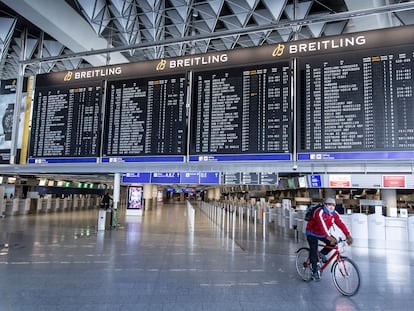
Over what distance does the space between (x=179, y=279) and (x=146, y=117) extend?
3.14 meters

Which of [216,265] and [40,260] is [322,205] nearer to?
[216,265]

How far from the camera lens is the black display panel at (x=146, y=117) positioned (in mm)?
6188

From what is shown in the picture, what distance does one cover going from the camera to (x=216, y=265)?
655 cm

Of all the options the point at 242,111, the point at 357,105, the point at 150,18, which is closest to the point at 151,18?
the point at 150,18

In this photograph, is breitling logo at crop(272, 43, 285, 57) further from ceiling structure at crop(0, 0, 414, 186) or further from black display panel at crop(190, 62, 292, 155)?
ceiling structure at crop(0, 0, 414, 186)

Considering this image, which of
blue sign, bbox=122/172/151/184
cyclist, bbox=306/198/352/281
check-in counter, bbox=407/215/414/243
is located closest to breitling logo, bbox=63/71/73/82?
cyclist, bbox=306/198/352/281

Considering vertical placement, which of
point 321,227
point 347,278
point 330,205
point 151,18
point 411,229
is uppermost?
point 151,18

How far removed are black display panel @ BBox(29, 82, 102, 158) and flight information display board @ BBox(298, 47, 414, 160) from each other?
4.26 meters

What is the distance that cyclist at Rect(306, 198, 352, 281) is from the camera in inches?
201

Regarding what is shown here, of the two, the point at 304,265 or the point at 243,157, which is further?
the point at 243,157

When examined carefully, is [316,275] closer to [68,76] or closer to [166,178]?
[68,76]

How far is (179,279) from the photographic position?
17.6ft

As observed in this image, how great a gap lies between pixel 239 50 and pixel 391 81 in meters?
2.60

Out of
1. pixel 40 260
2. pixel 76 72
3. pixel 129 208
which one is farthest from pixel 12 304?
pixel 129 208
